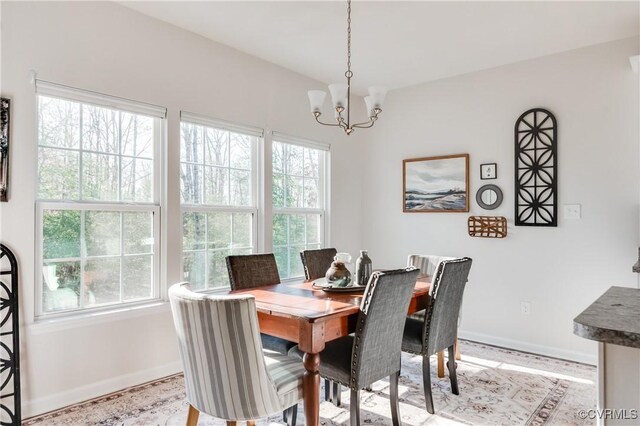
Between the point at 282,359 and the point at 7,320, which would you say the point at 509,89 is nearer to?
the point at 282,359

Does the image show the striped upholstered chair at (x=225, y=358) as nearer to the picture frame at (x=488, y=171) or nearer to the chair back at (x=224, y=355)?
the chair back at (x=224, y=355)

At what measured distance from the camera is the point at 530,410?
102 inches

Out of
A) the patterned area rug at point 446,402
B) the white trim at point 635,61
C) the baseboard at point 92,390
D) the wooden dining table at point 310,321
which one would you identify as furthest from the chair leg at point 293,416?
the white trim at point 635,61

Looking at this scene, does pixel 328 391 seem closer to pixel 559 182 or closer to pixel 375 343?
pixel 375 343

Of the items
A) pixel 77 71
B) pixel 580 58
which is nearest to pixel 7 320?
pixel 77 71

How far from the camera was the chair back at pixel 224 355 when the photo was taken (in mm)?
1605

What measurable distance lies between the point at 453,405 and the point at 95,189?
2.76 metres

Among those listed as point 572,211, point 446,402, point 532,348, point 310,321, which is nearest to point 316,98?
point 310,321

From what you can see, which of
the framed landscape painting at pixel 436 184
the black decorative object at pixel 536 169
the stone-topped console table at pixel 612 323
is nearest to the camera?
the stone-topped console table at pixel 612 323

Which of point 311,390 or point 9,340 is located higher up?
point 9,340

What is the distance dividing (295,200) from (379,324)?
230 cm

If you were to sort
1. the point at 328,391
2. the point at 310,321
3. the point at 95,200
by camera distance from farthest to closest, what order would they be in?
the point at 95,200 → the point at 328,391 → the point at 310,321

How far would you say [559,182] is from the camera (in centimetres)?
359

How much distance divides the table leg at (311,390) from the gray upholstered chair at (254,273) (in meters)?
0.68
